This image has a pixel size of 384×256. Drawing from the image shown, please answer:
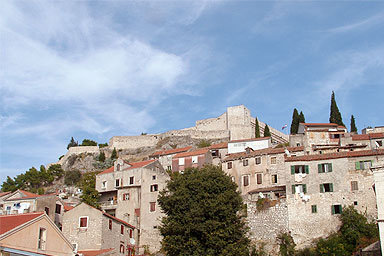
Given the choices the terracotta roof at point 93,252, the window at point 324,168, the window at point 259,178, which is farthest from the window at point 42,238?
the window at point 259,178

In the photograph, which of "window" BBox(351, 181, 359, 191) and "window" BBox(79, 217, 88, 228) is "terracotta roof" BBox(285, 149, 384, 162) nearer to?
"window" BBox(351, 181, 359, 191)

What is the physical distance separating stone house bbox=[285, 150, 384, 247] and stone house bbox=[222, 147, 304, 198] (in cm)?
640

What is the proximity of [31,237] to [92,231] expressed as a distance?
1821cm

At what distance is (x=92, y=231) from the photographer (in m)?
50.3

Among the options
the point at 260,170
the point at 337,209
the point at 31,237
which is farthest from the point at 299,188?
the point at 31,237

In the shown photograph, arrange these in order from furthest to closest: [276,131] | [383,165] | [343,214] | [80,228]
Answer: [276,131], [80,228], [343,214], [383,165]

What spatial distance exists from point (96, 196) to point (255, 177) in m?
24.1

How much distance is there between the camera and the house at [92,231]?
49.8 m

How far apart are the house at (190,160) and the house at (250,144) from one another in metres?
4.09

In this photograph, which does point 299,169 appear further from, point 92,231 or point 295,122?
point 295,122

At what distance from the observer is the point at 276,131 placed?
113 metres

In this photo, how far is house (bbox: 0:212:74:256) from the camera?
29975 mm

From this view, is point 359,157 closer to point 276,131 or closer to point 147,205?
point 147,205


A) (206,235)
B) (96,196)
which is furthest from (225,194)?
(96,196)
